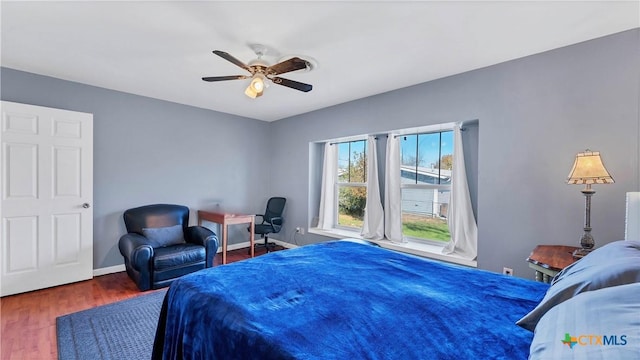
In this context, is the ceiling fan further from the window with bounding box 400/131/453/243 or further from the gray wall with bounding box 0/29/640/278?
the window with bounding box 400/131/453/243

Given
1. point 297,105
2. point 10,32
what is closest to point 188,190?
point 297,105

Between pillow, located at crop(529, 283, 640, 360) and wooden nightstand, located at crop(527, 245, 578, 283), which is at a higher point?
pillow, located at crop(529, 283, 640, 360)

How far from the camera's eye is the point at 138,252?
2957 mm

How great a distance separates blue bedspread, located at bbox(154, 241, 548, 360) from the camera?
0.95 meters

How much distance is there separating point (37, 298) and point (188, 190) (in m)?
2.04

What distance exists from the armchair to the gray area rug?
1.18ft

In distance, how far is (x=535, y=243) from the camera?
250cm

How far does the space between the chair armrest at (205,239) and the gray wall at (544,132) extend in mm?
2960

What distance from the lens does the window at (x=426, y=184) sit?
350 centimetres

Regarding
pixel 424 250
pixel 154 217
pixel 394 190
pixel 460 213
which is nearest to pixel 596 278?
pixel 460 213

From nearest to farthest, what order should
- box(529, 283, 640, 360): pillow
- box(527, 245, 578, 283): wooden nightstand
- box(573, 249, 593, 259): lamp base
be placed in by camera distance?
box(529, 283, 640, 360): pillow
box(527, 245, 578, 283): wooden nightstand
box(573, 249, 593, 259): lamp base

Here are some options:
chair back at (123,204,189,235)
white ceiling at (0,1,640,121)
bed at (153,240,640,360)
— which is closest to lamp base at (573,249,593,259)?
bed at (153,240,640,360)

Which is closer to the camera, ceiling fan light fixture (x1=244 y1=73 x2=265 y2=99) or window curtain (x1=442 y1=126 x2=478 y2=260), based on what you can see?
ceiling fan light fixture (x1=244 y1=73 x2=265 y2=99)

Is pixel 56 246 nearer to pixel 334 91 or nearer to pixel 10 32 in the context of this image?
pixel 10 32
